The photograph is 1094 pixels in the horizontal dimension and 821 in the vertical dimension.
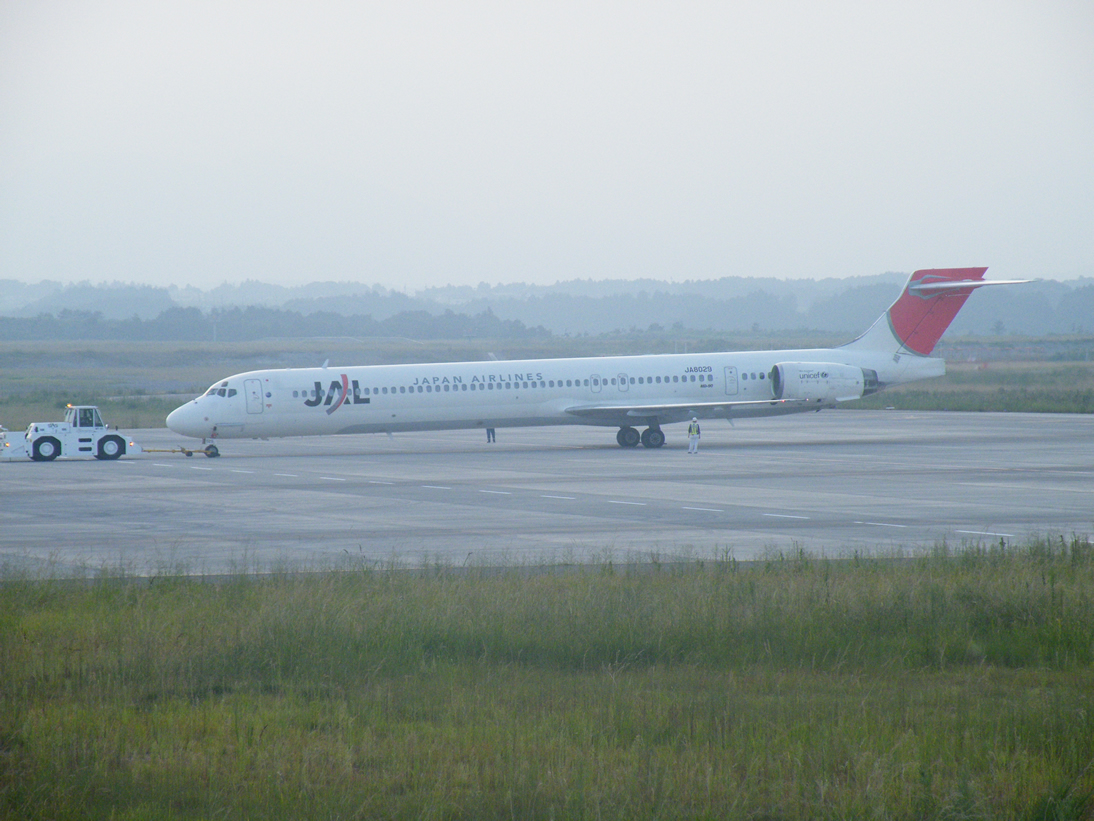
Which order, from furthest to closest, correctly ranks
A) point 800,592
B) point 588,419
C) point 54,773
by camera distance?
point 588,419 < point 800,592 < point 54,773

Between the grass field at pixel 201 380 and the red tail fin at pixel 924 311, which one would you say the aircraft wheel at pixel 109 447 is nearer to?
the grass field at pixel 201 380

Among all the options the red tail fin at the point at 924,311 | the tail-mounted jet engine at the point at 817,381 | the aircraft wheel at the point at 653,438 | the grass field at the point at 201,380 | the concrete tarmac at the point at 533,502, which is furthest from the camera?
the grass field at the point at 201,380

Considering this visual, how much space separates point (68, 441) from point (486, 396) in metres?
12.6

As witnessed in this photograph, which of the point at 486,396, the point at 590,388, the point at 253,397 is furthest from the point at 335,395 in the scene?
the point at 590,388

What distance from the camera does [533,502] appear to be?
22.2 meters

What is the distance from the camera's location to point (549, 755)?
6.88 meters

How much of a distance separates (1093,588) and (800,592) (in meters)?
2.90

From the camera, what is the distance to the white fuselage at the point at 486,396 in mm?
34719

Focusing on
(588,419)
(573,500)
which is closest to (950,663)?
(573,500)

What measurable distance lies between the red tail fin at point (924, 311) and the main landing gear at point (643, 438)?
9483 millimetres

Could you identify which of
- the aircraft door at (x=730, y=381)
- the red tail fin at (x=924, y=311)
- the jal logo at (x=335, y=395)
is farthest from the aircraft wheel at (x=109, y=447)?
the red tail fin at (x=924, y=311)

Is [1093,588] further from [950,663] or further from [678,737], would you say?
[678,737]

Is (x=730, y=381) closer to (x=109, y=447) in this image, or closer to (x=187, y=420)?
(x=187, y=420)

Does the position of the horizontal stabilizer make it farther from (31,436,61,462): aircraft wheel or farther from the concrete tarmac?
(31,436,61,462): aircraft wheel
